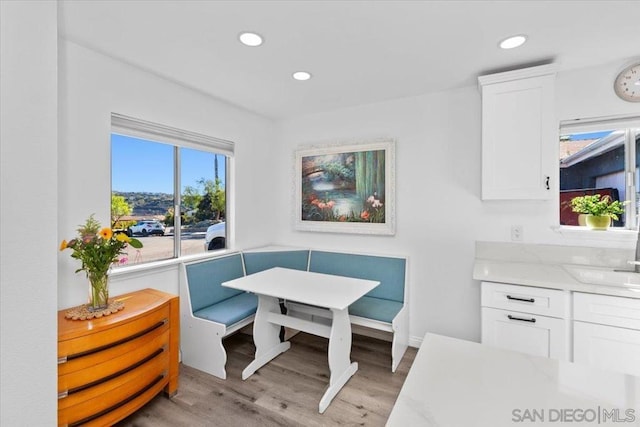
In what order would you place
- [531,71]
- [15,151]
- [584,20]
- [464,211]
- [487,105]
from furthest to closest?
[464,211]
[487,105]
[531,71]
[584,20]
[15,151]

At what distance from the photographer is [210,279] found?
2705 millimetres

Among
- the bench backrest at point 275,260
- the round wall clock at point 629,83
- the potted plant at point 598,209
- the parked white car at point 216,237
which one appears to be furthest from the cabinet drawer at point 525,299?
the parked white car at point 216,237

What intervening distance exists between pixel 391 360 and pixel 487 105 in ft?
7.37

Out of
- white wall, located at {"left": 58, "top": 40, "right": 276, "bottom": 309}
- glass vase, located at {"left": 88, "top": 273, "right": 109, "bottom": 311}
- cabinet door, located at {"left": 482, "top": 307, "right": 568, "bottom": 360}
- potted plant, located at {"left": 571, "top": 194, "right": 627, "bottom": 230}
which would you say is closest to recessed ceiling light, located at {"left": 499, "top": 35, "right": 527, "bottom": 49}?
potted plant, located at {"left": 571, "top": 194, "right": 627, "bottom": 230}

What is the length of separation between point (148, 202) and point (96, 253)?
2.51 ft

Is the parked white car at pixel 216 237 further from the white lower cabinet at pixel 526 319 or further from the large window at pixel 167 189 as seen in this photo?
the white lower cabinet at pixel 526 319

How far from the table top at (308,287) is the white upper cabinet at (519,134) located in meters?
1.24

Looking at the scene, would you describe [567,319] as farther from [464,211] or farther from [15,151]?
[15,151]

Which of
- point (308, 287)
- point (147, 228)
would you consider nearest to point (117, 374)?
point (147, 228)

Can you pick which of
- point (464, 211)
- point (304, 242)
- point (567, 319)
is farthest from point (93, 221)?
point (567, 319)

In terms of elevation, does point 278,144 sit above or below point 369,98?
below

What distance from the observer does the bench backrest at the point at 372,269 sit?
2.83 meters

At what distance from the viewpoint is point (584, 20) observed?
5.52ft

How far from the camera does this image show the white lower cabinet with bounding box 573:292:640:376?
5.54 ft
